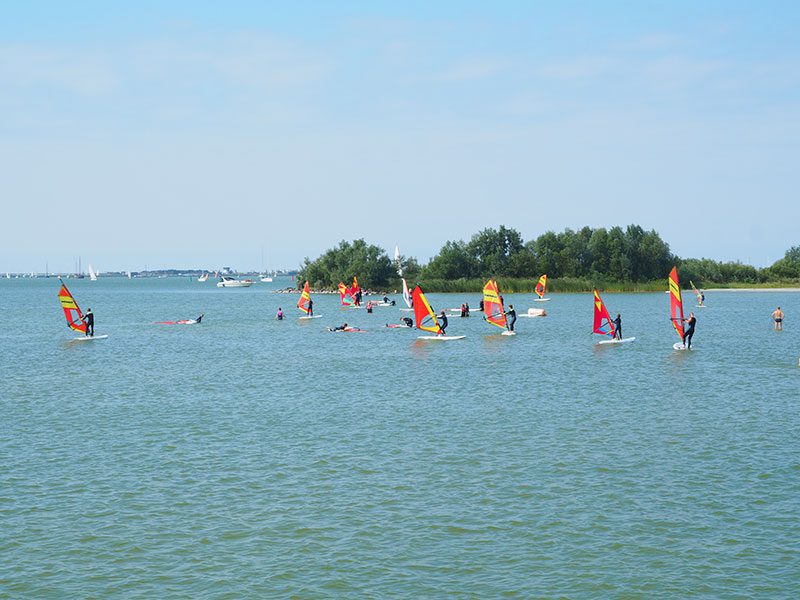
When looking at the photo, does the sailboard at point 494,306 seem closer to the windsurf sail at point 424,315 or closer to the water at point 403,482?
the windsurf sail at point 424,315

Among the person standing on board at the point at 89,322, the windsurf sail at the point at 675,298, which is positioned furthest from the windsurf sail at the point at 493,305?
the person standing on board at the point at 89,322

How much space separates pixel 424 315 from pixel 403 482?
36301mm

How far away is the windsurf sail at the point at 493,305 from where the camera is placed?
188 ft

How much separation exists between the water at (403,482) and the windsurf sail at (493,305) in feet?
58.1

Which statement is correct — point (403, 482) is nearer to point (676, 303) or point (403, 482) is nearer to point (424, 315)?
point (676, 303)

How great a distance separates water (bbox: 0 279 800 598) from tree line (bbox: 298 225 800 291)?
353 feet

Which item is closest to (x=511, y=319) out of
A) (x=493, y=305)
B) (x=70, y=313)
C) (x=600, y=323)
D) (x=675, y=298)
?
(x=493, y=305)

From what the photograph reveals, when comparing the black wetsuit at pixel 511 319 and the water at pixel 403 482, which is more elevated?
the black wetsuit at pixel 511 319

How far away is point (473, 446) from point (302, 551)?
8550mm

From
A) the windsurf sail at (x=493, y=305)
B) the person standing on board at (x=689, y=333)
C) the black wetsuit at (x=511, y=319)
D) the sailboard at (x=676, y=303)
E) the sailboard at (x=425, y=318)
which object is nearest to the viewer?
the sailboard at (x=676, y=303)

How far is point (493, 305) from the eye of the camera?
58719 mm

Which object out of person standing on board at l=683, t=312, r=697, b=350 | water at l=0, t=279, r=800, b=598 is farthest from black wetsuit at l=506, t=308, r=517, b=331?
water at l=0, t=279, r=800, b=598

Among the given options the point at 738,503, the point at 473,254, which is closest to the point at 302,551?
the point at 738,503

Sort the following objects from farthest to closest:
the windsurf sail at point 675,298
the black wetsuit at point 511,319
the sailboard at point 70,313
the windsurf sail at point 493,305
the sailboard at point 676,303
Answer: the black wetsuit at point 511,319 → the windsurf sail at point 493,305 → the sailboard at point 70,313 → the sailboard at point 676,303 → the windsurf sail at point 675,298
